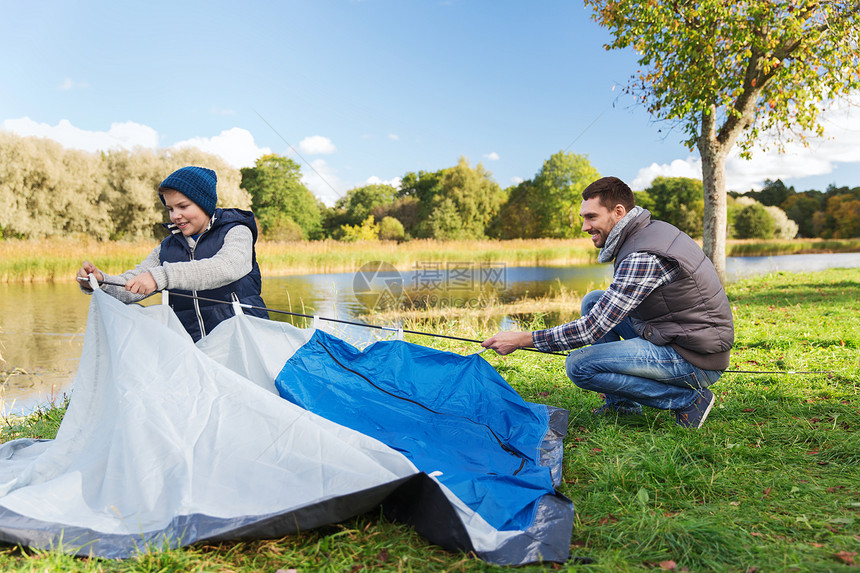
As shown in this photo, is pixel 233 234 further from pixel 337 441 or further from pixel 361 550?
pixel 361 550

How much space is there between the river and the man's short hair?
4382 mm

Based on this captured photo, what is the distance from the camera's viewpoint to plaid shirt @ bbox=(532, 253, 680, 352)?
2.28 metres

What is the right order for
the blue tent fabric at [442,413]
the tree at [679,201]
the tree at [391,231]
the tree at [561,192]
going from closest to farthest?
1. the blue tent fabric at [442,413]
2. the tree at [391,231]
3. the tree at [561,192]
4. the tree at [679,201]

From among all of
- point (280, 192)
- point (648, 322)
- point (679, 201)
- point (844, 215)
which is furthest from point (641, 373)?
point (679, 201)

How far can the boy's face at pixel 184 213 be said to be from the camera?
2.45 meters

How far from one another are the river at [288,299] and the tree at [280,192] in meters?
20.5

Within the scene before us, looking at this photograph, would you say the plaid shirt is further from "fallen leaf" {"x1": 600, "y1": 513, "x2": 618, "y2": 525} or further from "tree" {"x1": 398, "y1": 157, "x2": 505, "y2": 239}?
"tree" {"x1": 398, "y1": 157, "x2": 505, "y2": 239}

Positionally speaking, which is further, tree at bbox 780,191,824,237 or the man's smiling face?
tree at bbox 780,191,824,237

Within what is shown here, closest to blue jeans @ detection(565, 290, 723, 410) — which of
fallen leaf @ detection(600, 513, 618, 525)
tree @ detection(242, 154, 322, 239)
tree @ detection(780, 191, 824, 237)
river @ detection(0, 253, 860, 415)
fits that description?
fallen leaf @ detection(600, 513, 618, 525)

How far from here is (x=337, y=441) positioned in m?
1.76

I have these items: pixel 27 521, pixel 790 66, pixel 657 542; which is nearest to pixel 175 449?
pixel 27 521

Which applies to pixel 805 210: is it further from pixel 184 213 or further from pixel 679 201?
pixel 184 213

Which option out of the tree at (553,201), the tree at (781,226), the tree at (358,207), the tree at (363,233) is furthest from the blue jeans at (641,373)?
the tree at (781,226)

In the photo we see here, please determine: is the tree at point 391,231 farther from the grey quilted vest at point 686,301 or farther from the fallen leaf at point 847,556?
the fallen leaf at point 847,556
